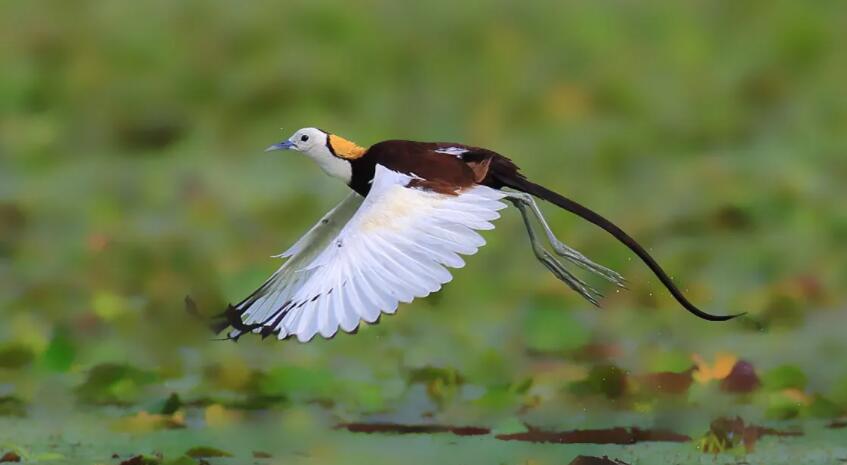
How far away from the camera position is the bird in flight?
644 cm

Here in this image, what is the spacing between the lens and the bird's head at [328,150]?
7445mm

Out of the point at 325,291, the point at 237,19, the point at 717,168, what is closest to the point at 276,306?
the point at 325,291

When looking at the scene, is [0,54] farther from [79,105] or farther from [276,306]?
[276,306]

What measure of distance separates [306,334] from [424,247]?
0.52 meters

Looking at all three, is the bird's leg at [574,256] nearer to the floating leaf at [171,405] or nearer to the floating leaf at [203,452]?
the floating leaf at [203,452]

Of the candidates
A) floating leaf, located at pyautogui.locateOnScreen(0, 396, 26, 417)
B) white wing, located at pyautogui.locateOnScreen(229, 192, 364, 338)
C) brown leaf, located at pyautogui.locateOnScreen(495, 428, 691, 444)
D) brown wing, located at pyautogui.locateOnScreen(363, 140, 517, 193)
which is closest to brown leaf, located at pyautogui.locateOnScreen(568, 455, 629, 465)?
brown leaf, located at pyautogui.locateOnScreen(495, 428, 691, 444)

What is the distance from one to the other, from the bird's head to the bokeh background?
1.07 m

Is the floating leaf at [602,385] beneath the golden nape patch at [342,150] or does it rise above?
beneath

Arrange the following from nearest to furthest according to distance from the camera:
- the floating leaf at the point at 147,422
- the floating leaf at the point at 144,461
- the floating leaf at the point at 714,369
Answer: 1. the floating leaf at the point at 144,461
2. the floating leaf at the point at 147,422
3. the floating leaf at the point at 714,369

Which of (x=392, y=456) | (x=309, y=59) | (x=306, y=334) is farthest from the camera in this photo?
(x=309, y=59)

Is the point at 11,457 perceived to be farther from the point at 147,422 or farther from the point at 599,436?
the point at 599,436

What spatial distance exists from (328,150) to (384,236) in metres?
0.86

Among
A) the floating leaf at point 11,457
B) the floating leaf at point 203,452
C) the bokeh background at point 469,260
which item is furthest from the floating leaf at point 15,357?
the floating leaf at point 203,452

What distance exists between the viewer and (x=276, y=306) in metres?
7.00
